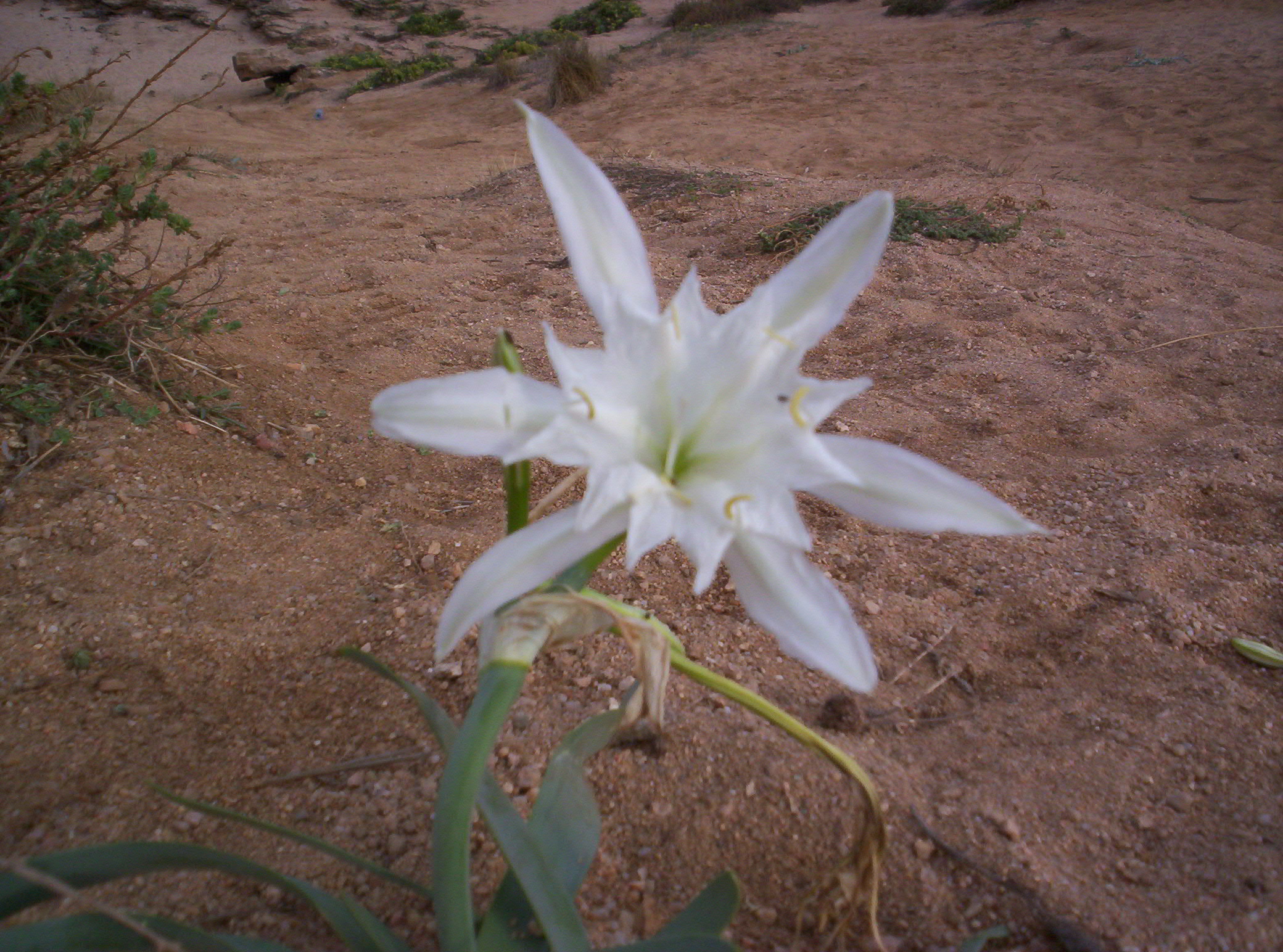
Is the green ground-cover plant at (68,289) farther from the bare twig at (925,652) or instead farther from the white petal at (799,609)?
the bare twig at (925,652)

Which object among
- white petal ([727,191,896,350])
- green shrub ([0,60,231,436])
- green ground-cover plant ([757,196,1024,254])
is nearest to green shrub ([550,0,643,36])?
green ground-cover plant ([757,196,1024,254])

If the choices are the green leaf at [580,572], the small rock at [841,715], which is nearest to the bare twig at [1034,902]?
the small rock at [841,715]

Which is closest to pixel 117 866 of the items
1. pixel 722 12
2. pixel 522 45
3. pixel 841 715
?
pixel 841 715

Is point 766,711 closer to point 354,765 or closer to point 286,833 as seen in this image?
point 286,833

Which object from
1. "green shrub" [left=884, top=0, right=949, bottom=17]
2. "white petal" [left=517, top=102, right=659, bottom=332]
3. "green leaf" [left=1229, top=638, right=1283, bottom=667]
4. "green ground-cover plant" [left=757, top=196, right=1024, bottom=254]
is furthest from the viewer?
"green shrub" [left=884, top=0, right=949, bottom=17]

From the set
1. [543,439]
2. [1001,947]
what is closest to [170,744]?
[543,439]

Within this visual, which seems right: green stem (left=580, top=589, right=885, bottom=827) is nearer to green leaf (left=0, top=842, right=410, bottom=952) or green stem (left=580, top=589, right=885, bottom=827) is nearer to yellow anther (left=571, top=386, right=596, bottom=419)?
yellow anther (left=571, top=386, right=596, bottom=419)
